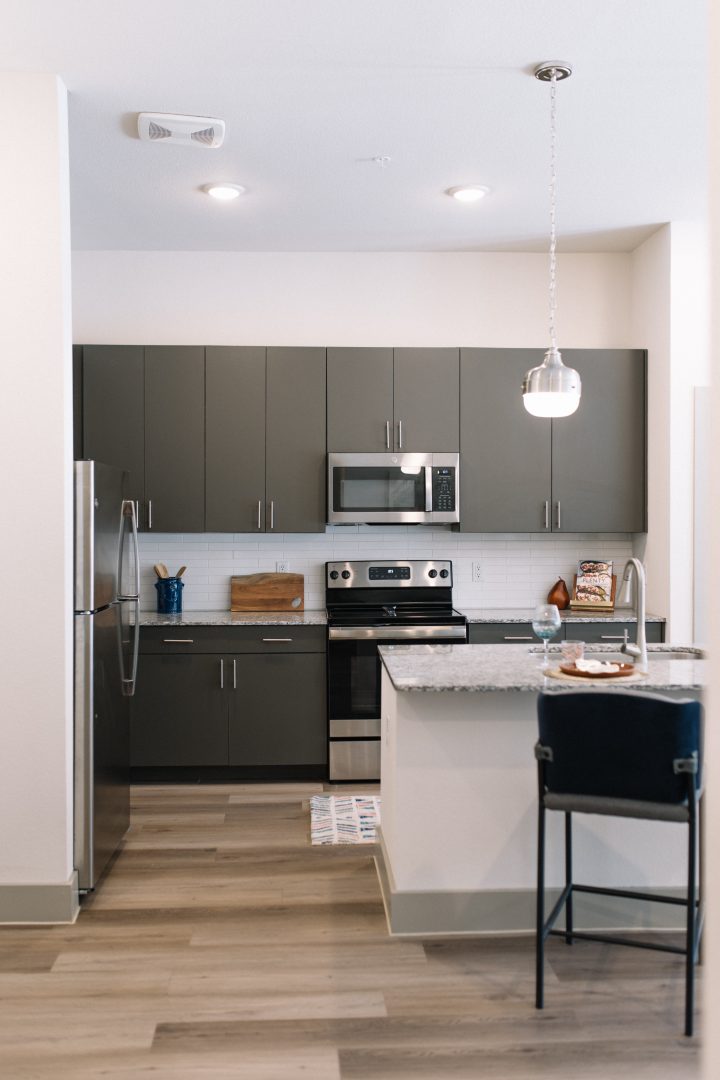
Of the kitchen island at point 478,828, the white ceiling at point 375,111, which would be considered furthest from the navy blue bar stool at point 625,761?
the white ceiling at point 375,111

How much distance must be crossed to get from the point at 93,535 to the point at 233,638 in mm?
1611

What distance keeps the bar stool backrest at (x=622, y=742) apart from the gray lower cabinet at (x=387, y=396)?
105 inches

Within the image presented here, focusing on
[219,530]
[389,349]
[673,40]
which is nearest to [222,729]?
[219,530]

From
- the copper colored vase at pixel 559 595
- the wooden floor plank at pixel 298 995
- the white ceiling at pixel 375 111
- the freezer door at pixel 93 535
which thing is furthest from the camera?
the copper colored vase at pixel 559 595

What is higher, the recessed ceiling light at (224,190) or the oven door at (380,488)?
the recessed ceiling light at (224,190)

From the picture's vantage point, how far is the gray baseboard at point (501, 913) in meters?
3.11

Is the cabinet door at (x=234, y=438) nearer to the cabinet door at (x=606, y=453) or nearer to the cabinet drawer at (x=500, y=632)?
the cabinet drawer at (x=500, y=632)

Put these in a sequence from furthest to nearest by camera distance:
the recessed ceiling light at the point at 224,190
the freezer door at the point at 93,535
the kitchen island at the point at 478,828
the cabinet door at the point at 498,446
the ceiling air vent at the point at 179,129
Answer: the cabinet door at the point at 498,446, the recessed ceiling light at the point at 224,190, the ceiling air vent at the point at 179,129, the freezer door at the point at 93,535, the kitchen island at the point at 478,828

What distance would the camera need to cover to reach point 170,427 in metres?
5.04

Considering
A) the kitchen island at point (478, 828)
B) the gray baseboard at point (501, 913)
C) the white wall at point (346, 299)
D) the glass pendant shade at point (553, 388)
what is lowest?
the gray baseboard at point (501, 913)

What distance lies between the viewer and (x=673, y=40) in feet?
9.84

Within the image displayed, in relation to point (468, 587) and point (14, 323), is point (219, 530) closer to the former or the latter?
point (468, 587)

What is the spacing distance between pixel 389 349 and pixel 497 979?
3313 millimetres

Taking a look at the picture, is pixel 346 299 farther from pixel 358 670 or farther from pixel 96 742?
pixel 96 742
